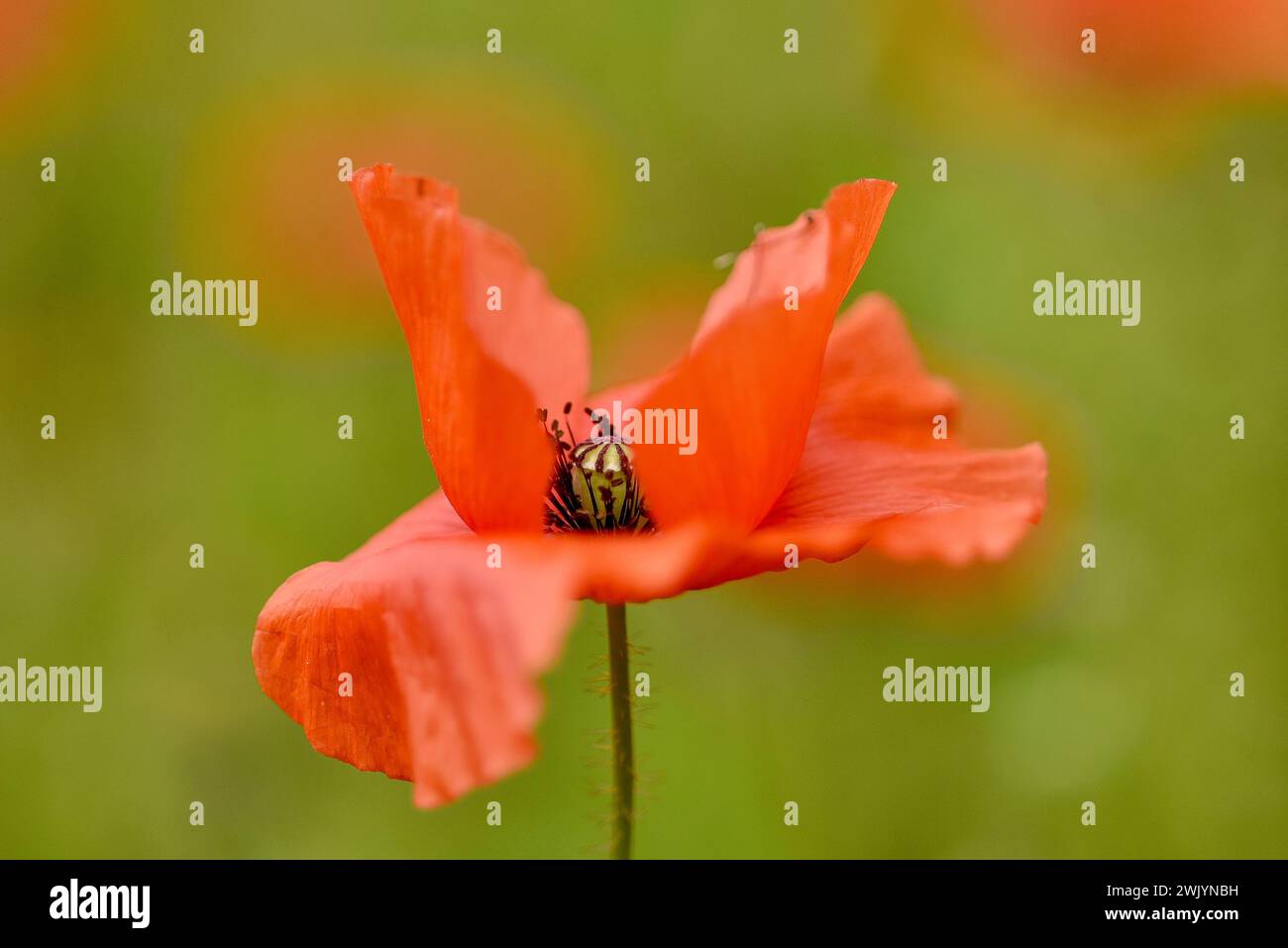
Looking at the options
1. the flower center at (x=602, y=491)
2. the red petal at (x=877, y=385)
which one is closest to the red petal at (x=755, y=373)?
the flower center at (x=602, y=491)

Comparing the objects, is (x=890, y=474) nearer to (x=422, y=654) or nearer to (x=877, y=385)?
(x=877, y=385)

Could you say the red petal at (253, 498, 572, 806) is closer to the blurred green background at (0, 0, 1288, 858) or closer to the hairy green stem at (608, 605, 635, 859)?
Answer: the hairy green stem at (608, 605, 635, 859)

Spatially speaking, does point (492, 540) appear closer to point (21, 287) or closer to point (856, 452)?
point (856, 452)

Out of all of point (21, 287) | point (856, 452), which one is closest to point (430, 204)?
point (856, 452)

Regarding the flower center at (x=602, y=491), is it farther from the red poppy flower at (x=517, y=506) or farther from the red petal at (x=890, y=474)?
the red petal at (x=890, y=474)

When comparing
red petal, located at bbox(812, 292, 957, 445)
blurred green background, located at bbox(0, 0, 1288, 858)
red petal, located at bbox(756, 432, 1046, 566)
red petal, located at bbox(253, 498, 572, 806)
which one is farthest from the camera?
blurred green background, located at bbox(0, 0, 1288, 858)

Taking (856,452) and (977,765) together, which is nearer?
(856,452)

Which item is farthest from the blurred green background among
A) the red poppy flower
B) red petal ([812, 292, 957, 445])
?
the red poppy flower
